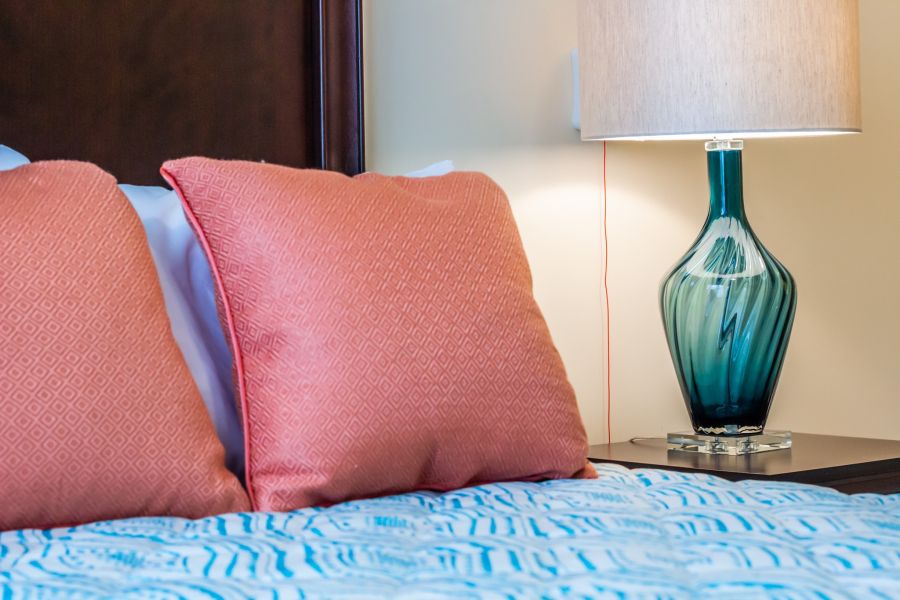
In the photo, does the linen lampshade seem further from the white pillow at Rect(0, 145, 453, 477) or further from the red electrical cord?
the white pillow at Rect(0, 145, 453, 477)

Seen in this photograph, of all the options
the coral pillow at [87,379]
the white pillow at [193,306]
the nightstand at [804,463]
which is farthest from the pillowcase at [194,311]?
the nightstand at [804,463]

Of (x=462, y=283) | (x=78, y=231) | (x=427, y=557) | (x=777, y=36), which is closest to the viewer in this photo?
(x=427, y=557)

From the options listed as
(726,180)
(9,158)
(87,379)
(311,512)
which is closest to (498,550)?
(311,512)

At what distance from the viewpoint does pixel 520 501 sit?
126 cm

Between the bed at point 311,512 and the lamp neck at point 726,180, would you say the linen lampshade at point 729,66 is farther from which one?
the bed at point 311,512

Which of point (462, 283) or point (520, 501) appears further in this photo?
point (462, 283)

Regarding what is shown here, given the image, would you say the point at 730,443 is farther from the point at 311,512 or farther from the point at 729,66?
the point at 311,512

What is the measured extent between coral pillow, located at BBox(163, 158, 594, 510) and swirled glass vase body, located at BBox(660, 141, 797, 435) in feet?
1.91

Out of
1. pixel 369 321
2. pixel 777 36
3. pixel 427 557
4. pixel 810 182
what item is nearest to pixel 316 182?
pixel 369 321

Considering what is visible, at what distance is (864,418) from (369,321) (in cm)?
158

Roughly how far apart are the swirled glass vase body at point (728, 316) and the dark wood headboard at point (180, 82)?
59 cm

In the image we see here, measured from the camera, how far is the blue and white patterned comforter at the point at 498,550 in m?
0.86

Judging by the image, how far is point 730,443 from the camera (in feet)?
6.36

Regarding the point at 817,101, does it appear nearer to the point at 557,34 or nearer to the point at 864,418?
the point at 557,34
